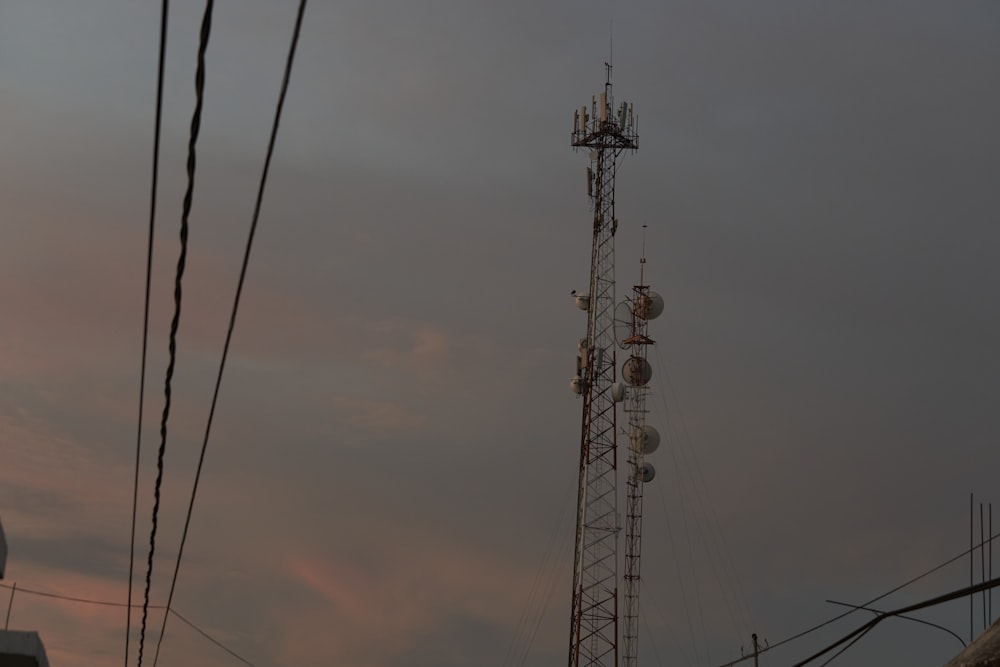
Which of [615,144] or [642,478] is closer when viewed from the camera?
[615,144]

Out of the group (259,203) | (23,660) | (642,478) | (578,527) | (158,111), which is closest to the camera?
(158,111)

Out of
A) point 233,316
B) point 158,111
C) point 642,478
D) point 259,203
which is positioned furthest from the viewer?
point 642,478

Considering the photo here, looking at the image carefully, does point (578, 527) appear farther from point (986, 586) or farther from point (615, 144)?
point (986, 586)

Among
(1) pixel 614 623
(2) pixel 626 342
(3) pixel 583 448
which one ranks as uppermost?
(2) pixel 626 342

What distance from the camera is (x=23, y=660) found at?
75.8 ft

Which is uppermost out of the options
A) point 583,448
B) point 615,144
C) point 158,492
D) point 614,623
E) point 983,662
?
point 615,144

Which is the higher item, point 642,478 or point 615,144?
point 615,144

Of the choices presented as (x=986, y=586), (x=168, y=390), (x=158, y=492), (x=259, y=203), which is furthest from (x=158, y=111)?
(x=158, y=492)

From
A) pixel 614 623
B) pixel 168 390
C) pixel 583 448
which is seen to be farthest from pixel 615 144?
pixel 168 390

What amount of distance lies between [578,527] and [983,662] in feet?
124

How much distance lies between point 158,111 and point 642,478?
1802 inches

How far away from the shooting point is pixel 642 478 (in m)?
53.9

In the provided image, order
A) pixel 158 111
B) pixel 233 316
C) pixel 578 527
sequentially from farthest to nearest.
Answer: pixel 578 527, pixel 233 316, pixel 158 111

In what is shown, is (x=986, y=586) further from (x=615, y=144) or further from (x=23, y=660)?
(x=615, y=144)
